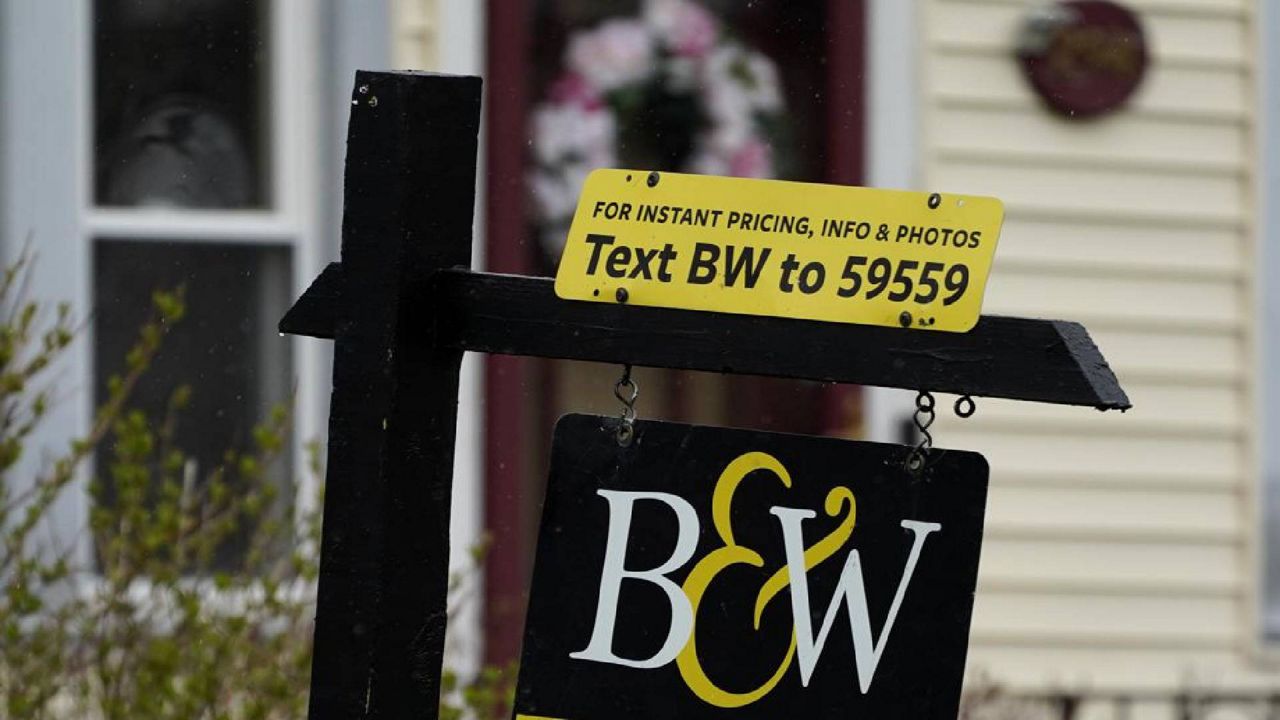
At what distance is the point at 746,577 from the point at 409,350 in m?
0.41

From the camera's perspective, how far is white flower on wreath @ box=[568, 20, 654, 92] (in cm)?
584

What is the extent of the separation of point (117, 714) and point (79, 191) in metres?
2.08

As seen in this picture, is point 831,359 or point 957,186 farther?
point 957,186

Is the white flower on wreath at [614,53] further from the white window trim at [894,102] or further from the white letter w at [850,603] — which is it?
the white letter w at [850,603]

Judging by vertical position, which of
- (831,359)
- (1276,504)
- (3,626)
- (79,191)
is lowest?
(1276,504)

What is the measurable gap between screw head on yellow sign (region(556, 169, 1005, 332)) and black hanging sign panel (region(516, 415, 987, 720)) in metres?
0.13

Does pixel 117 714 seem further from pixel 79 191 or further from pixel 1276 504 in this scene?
pixel 1276 504

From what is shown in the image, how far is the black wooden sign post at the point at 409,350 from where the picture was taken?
7.25ft

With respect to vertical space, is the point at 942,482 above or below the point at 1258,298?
above

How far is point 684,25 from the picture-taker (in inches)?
234

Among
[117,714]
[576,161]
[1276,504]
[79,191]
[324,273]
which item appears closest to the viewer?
[324,273]

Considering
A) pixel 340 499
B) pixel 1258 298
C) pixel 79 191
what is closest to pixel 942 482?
pixel 340 499

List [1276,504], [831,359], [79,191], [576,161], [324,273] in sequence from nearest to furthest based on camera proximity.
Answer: [831,359] → [324,273] → [79,191] → [576,161] → [1276,504]

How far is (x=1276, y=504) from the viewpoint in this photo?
20.8ft
